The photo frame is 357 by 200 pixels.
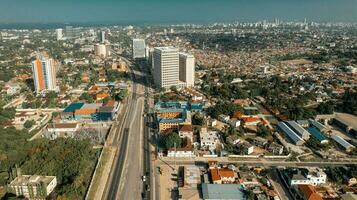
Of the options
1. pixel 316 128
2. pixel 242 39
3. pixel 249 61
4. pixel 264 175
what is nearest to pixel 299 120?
pixel 316 128

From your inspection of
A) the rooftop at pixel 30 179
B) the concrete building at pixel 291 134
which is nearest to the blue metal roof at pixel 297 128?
the concrete building at pixel 291 134

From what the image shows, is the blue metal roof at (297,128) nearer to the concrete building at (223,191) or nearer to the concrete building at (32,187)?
the concrete building at (223,191)

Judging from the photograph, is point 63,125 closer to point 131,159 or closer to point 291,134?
point 131,159

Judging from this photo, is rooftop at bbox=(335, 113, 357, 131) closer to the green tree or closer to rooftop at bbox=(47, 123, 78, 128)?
the green tree

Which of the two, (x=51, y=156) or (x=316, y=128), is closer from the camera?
(x=51, y=156)

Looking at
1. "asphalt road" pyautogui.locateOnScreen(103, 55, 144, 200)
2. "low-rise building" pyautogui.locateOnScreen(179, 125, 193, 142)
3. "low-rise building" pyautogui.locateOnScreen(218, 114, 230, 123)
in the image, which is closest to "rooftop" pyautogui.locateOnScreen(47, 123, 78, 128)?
"asphalt road" pyautogui.locateOnScreen(103, 55, 144, 200)

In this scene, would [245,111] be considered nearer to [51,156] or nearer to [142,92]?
[142,92]
